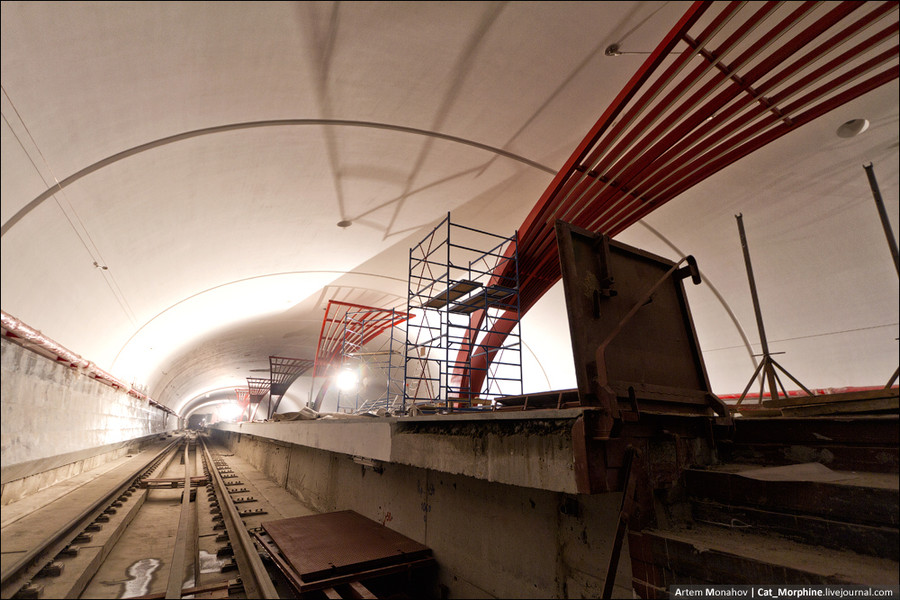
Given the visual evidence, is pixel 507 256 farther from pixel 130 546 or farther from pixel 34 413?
pixel 34 413

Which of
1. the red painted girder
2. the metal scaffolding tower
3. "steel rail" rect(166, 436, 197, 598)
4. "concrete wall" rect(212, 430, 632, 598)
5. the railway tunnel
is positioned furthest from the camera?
the metal scaffolding tower

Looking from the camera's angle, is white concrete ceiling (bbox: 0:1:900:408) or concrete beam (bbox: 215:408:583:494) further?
white concrete ceiling (bbox: 0:1:900:408)

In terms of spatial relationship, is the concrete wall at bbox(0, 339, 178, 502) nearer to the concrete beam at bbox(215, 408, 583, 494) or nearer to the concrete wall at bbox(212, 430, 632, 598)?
the concrete beam at bbox(215, 408, 583, 494)

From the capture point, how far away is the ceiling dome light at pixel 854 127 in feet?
15.8

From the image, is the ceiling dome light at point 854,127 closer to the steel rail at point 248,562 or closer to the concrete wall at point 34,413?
the concrete wall at point 34,413

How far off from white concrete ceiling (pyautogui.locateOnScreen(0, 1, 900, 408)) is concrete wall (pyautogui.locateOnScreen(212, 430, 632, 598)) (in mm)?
3065

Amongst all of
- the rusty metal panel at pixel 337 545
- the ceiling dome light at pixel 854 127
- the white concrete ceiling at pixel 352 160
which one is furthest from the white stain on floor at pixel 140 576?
the ceiling dome light at pixel 854 127

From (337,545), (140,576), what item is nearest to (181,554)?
(140,576)

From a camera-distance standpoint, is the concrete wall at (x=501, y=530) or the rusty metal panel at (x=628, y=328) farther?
the rusty metal panel at (x=628, y=328)

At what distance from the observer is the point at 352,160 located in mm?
6227

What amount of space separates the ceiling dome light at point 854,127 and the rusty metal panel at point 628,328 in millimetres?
3158

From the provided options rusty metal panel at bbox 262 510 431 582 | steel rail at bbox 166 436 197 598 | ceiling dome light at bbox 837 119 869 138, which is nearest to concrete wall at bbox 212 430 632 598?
rusty metal panel at bbox 262 510 431 582

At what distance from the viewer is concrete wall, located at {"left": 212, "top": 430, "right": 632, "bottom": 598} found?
2.72 metres

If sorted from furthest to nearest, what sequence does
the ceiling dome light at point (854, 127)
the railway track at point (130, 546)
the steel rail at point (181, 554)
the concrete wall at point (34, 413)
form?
the ceiling dome light at point (854, 127)
the steel rail at point (181, 554)
the railway track at point (130, 546)
the concrete wall at point (34, 413)
